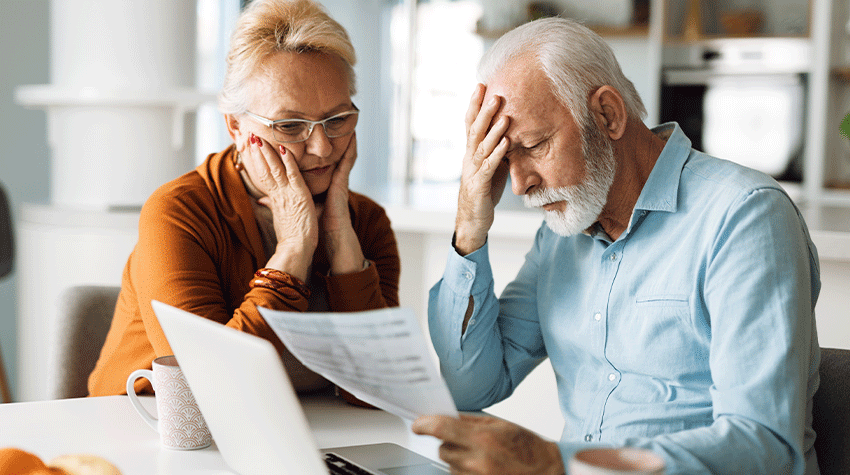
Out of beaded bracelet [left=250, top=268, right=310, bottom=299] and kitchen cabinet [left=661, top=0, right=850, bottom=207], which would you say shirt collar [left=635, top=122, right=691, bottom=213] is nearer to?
beaded bracelet [left=250, top=268, right=310, bottom=299]

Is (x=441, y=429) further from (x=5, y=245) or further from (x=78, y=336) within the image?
(x=5, y=245)

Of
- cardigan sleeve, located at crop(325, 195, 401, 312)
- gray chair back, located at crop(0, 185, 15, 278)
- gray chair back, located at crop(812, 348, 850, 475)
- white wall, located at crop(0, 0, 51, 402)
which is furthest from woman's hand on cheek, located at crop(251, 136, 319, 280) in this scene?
white wall, located at crop(0, 0, 51, 402)

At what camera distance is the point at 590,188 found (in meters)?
1.23

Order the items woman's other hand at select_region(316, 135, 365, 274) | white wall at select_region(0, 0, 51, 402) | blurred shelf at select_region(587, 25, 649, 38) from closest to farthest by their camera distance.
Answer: woman's other hand at select_region(316, 135, 365, 274) → white wall at select_region(0, 0, 51, 402) → blurred shelf at select_region(587, 25, 649, 38)

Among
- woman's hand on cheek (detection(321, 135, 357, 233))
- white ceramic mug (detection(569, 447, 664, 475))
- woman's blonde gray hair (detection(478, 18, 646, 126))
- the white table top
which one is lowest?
the white table top

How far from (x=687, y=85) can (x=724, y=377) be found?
3.89 m

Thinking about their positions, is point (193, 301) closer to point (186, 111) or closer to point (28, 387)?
point (186, 111)

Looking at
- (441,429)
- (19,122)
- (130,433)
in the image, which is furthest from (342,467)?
(19,122)

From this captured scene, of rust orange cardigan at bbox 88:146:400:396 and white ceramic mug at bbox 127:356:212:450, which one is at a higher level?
rust orange cardigan at bbox 88:146:400:396

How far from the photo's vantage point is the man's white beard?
122 cm

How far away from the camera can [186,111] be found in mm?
2701

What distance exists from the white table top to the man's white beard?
389 millimetres

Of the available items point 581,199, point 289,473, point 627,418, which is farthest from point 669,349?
point 289,473

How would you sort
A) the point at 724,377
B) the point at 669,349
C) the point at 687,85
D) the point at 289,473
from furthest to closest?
the point at 687,85 < the point at 669,349 < the point at 724,377 < the point at 289,473
